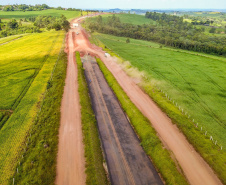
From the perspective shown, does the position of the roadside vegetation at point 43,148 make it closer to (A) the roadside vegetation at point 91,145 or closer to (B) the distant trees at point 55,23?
(A) the roadside vegetation at point 91,145

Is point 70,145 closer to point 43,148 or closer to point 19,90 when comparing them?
point 43,148

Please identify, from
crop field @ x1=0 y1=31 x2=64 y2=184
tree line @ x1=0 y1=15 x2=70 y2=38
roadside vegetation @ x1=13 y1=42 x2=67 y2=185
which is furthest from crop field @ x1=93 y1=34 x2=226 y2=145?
tree line @ x1=0 y1=15 x2=70 y2=38

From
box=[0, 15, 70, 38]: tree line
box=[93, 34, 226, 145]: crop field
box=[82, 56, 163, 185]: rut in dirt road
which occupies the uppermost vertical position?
box=[0, 15, 70, 38]: tree line

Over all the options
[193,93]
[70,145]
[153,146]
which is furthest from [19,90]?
[193,93]

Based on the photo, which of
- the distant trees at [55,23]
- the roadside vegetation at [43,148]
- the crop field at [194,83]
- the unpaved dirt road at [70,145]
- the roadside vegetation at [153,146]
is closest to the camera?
the roadside vegetation at [43,148]

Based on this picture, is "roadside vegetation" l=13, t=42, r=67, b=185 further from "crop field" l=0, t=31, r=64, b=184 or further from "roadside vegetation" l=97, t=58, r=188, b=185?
"roadside vegetation" l=97, t=58, r=188, b=185

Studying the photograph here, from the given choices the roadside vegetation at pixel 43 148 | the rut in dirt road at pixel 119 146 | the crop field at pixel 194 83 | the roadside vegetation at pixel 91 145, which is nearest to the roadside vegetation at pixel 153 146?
the rut in dirt road at pixel 119 146
